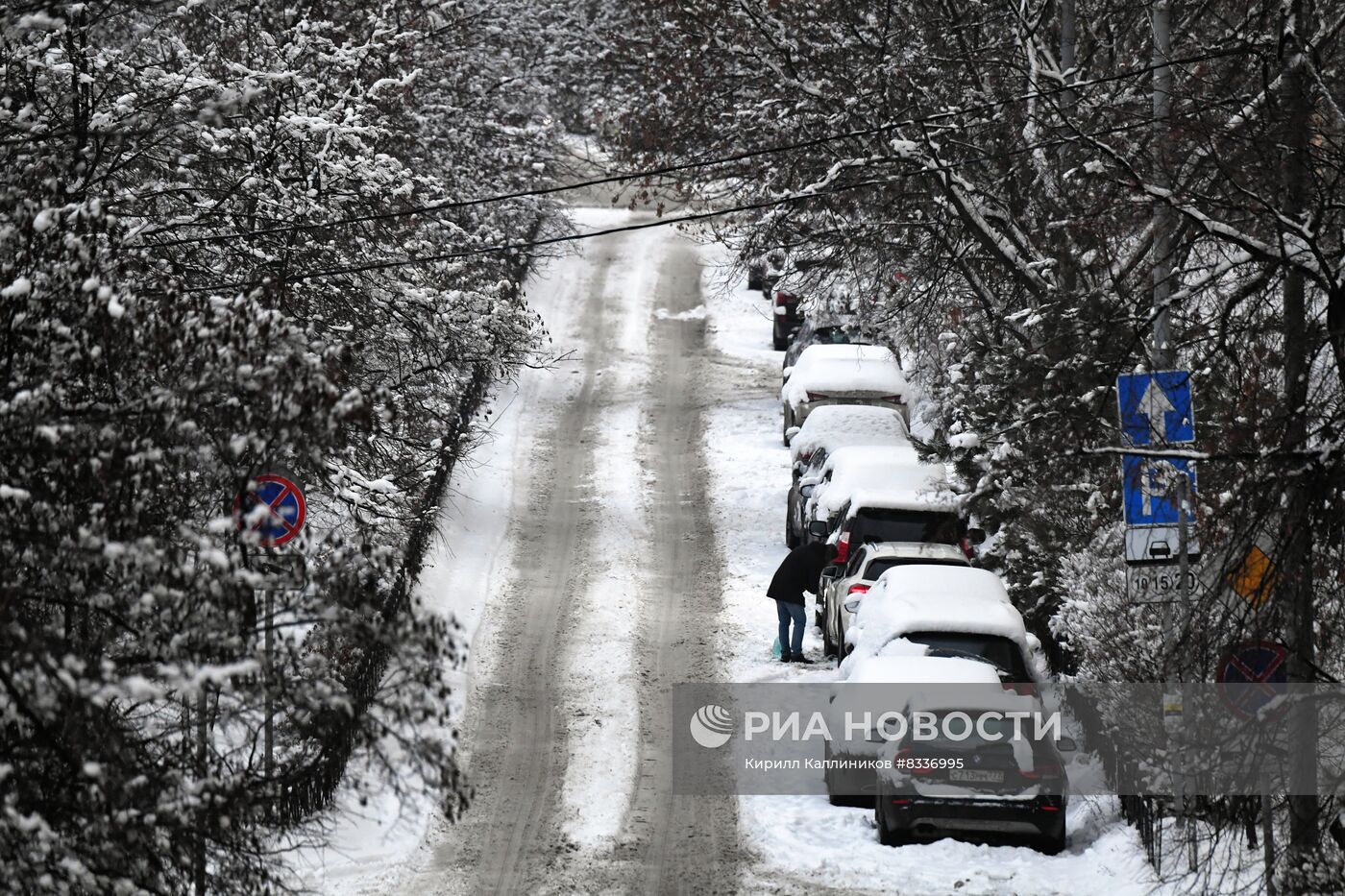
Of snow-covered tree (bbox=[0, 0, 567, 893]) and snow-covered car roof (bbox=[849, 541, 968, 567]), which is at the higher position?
snow-covered tree (bbox=[0, 0, 567, 893])

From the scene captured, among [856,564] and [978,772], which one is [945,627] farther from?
[856,564]

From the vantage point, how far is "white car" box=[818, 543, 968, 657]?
16.6 metres

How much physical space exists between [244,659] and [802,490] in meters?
15.5

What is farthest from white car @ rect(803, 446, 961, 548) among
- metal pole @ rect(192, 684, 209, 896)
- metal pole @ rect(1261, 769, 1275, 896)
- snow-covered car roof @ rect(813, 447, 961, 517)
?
metal pole @ rect(192, 684, 209, 896)

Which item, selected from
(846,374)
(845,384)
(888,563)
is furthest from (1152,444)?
(846,374)

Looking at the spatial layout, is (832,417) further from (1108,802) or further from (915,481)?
(1108,802)

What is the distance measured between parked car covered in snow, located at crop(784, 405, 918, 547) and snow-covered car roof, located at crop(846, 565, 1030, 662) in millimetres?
6671

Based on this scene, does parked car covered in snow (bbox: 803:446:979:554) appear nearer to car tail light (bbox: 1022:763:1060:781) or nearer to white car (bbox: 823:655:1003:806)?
white car (bbox: 823:655:1003:806)

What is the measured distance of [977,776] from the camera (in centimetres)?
1189

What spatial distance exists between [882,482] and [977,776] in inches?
289

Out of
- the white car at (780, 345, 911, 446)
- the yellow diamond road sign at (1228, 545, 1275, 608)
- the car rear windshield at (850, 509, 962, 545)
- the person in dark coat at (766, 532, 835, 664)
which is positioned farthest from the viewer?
the white car at (780, 345, 911, 446)

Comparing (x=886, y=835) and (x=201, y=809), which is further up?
(x=201, y=809)

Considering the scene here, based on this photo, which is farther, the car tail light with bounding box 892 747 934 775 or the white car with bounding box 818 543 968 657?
the white car with bounding box 818 543 968 657

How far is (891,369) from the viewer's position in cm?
2662
